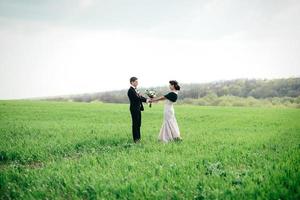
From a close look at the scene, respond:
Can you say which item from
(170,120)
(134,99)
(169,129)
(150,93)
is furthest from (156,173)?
(150,93)

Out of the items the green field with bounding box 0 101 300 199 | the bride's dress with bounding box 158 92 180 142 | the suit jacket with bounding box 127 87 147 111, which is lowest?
the green field with bounding box 0 101 300 199

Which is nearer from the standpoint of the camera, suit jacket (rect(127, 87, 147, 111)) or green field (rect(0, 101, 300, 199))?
green field (rect(0, 101, 300, 199))

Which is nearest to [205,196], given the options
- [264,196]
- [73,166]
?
[264,196]

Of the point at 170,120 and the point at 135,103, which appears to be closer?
the point at 170,120

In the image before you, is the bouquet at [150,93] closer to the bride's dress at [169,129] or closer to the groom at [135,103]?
the groom at [135,103]

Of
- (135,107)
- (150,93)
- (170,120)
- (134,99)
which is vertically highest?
(150,93)

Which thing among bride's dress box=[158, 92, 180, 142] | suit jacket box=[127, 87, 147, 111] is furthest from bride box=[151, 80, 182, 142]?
suit jacket box=[127, 87, 147, 111]

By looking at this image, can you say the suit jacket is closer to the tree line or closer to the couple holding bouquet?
the couple holding bouquet

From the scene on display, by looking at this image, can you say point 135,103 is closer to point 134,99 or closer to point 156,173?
point 134,99

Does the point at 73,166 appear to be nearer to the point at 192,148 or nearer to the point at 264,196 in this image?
the point at 192,148

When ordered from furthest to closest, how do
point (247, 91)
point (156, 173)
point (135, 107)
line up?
point (247, 91) < point (135, 107) < point (156, 173)

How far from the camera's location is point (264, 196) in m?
7.49

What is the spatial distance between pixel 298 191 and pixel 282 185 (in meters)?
0.44


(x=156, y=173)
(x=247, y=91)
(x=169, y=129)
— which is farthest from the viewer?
(x=247, y=91)
